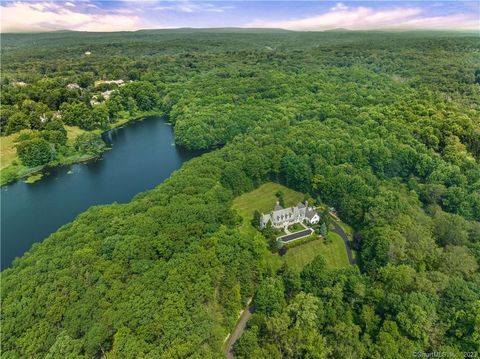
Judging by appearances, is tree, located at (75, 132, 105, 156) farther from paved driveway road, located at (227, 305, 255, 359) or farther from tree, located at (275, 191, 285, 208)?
paved driveway road, located at (227, 305, 255, 359)

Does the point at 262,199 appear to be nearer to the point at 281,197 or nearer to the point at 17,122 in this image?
the point at 281,197

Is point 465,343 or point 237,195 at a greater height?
point 465,343

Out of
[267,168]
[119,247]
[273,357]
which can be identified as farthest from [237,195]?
[273,357]

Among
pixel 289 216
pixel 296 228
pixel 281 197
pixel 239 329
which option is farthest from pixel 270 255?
pixel 281 197

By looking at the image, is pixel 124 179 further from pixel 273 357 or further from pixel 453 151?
pixel 453 151

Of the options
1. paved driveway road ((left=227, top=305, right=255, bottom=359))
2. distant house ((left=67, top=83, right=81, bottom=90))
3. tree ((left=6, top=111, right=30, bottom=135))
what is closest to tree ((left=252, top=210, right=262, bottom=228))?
paved driveway road ((left=227, top=305, right=255, bottom=359))

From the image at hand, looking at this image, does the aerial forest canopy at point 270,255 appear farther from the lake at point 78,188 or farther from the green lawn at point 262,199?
the lake at point 78,188

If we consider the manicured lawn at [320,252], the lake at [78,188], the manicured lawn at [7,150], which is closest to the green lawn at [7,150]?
the manicured lawn at [7,150]
